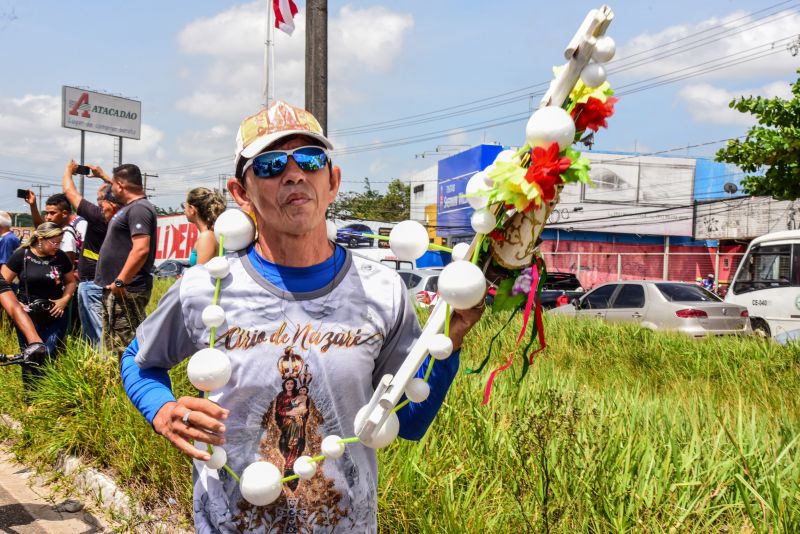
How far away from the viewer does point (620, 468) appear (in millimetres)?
3127

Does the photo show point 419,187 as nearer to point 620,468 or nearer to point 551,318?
point 551,318

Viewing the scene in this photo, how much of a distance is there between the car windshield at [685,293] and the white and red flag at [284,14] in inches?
337

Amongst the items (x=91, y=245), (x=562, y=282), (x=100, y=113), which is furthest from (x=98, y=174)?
(x=100, y=113)

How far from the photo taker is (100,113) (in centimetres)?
6053

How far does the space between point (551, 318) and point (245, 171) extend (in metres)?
9.21

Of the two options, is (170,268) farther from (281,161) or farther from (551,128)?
A: (551,128)

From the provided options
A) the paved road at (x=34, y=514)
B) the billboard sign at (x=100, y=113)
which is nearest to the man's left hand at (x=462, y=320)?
the paved road at (x=34, y=514)

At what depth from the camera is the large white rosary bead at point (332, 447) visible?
1.74 metres

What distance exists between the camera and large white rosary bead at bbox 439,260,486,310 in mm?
1534

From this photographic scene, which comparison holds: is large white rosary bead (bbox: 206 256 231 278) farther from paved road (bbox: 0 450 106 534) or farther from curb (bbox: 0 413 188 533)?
paved road (bbox: 0 450 106 534)

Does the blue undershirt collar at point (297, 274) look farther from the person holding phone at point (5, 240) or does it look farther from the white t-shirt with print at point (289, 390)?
the person holding phone at point (5, 240)

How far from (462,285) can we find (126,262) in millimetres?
4943

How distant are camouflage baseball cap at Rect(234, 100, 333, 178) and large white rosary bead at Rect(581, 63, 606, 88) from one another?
716 millimetres

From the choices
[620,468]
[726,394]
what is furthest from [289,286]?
[726,394]
